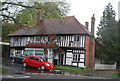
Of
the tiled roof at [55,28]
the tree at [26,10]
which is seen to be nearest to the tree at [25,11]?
the tree at [26,10]

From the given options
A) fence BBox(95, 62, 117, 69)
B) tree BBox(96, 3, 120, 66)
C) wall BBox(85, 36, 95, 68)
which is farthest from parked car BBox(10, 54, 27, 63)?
tree BBox(96, 3, 120, 66)

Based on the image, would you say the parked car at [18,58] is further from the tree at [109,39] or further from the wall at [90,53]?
the tree at [109,39]

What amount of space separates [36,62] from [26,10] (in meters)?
3.70

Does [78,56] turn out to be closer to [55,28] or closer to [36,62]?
[55,28]

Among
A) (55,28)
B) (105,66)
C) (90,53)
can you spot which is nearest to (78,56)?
(90,53)

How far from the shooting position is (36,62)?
48.4 ft

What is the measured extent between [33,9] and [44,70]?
13.9ft

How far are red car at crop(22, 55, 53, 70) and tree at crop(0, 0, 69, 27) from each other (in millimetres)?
2668

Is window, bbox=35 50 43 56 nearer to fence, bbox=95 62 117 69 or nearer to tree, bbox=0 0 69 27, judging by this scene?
tree, bbox=0 0 69 27

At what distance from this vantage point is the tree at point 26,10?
12352 millimetres

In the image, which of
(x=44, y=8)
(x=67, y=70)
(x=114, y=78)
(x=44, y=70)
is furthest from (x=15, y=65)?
(x=114, y=78)

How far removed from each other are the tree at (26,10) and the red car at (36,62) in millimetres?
2668

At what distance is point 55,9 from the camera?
1245 centimetres

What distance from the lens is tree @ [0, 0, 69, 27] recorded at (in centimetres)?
1235
